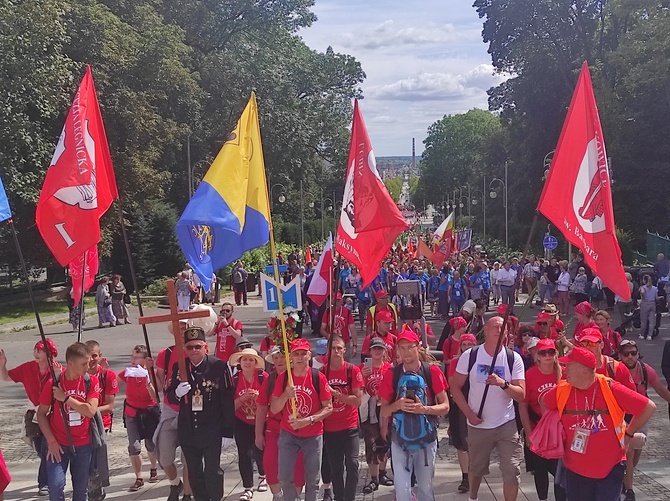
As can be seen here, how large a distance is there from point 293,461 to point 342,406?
65 centimetres

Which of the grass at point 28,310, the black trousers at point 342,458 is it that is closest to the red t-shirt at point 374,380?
the black trousers at point 342,458

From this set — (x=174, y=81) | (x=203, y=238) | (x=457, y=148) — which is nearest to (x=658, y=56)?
(x=174, y=81)

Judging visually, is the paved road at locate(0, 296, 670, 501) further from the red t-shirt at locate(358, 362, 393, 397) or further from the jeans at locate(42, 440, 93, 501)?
the jeans at locate(42, 440, 93, 501)

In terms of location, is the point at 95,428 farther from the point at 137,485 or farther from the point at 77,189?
the point at 77,189

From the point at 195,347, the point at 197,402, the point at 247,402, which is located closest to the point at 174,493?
the point at 247,402

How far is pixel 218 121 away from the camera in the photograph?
47.4 meters

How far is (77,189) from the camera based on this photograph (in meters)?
8.31

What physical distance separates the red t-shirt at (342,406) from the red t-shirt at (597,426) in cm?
208

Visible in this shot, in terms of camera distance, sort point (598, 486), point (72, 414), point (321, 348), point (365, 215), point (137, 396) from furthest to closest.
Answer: point (365, 215)
point (137, 396)
point (321, 348)
point (72, 414)
point (598, 486)

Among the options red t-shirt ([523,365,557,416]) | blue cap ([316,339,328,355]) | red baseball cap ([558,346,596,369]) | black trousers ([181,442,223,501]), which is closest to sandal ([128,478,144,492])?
black trousers ([181,442,223,501])

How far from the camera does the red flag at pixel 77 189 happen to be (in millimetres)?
8164

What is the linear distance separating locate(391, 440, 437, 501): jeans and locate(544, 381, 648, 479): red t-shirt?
122 cm

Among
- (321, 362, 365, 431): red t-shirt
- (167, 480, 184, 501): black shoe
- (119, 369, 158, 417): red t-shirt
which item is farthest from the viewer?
(119, 369, 158, 417): red t-shirt

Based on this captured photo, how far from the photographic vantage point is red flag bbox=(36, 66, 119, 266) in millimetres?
8164
